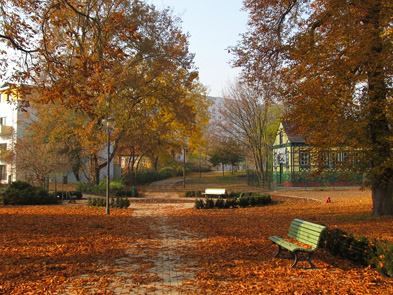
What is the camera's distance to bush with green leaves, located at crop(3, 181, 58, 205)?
2089 centimetres

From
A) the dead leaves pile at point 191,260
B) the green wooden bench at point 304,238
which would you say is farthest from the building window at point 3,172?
the green wooden bench at point 304,238

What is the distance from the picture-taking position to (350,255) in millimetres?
7086

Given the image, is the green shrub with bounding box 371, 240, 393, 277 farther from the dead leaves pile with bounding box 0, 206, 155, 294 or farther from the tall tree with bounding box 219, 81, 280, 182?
the tall tree with bounding box 219, 81, 280, 182

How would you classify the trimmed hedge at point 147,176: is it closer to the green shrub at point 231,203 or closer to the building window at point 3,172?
the building window at point 3,172

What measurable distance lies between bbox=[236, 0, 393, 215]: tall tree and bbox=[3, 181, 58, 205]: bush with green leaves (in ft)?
49.1

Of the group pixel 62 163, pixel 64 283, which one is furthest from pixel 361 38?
pixel 62 163

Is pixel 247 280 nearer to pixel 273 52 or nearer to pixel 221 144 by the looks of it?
pixel 273 52

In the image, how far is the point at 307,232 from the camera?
7.03m

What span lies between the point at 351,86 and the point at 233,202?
906 centimetres

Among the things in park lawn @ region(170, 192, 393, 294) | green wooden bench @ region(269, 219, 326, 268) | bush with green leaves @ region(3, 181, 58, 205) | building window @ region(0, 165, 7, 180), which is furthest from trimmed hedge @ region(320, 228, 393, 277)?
building window @ region(0, 165, 7, 180)

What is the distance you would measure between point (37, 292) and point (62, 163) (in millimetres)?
20786

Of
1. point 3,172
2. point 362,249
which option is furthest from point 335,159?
point 3,172

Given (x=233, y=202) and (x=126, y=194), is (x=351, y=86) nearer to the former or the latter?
(x=233, y=202)

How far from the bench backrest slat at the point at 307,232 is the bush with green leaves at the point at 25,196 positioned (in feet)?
56.7
